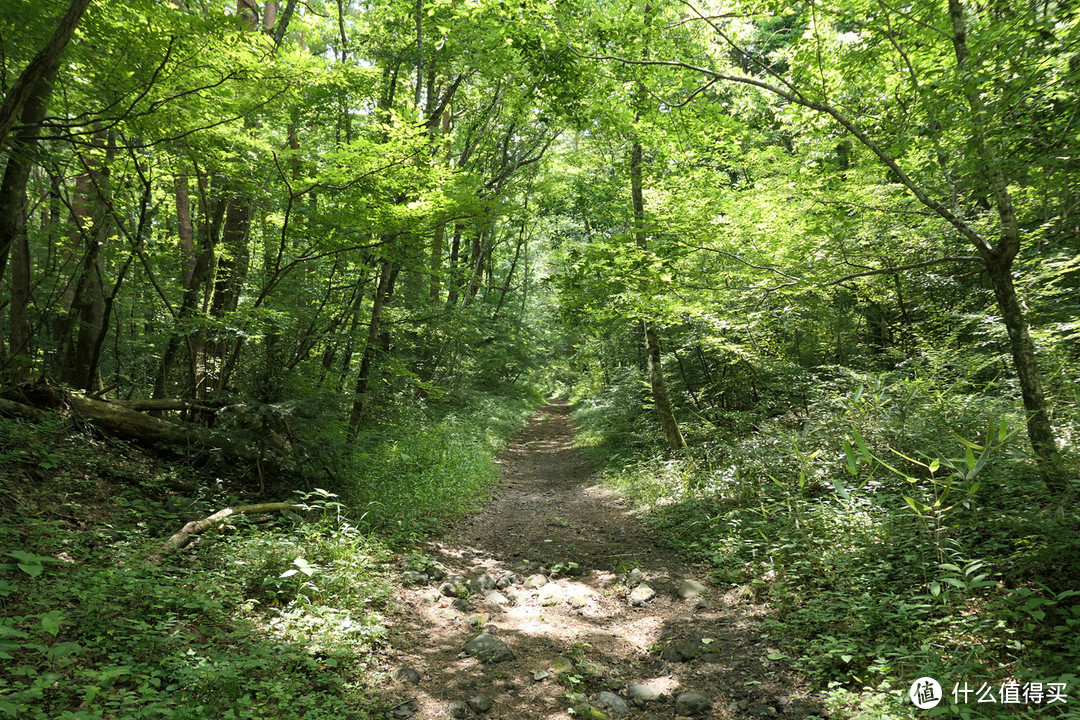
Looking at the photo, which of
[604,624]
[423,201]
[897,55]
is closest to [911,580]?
[604,624]

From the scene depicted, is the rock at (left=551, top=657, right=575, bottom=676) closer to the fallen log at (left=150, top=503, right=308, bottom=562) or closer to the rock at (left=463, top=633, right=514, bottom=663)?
the rock at (left=463, top=633, right=514, bottom=663)

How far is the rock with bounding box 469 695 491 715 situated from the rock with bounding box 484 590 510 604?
1.49 m

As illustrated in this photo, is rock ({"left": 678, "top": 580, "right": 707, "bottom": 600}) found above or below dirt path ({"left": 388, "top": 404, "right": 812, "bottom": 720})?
above

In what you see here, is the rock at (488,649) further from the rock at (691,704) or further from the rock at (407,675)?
the rock at (691,704)

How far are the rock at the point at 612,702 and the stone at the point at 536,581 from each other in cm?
190

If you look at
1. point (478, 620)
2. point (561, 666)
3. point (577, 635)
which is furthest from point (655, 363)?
point (561, 666)

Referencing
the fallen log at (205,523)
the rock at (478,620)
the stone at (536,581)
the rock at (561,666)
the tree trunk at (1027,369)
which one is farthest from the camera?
the stone at (536,581)

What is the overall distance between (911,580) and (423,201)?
21.5 feet

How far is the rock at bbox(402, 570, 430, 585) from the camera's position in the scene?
5.03 metres

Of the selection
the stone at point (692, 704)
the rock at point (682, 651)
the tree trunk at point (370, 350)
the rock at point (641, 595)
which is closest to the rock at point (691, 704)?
the stone at point (692, 704)

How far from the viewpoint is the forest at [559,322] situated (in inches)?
130

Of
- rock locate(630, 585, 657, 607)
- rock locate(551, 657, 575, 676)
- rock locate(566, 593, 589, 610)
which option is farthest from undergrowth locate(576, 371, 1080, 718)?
rock locate(551, 657, 575, 676)

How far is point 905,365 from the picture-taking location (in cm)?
761

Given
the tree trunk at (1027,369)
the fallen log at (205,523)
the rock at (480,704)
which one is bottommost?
the rock at (480,704)
